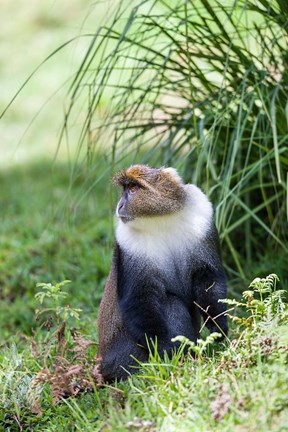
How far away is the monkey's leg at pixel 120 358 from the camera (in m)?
3.70

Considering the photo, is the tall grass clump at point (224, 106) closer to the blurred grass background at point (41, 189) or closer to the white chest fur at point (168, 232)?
the blurred grass background at point (41, 189)

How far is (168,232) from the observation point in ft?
12.0

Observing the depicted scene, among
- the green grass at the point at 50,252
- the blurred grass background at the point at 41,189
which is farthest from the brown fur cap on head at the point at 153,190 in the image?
the green grass at the point at 50,252

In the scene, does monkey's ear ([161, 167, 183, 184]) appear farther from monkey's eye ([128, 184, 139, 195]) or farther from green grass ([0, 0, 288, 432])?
green grass ([0, 0, 288, 432])

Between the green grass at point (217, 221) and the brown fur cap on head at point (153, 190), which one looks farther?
the brown fur cap on head at point (153, 190)

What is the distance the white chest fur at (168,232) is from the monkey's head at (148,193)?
0.03 meters

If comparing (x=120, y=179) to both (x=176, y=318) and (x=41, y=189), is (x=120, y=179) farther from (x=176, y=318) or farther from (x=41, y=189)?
(x=41, y=189)

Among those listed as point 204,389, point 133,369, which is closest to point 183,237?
point 133,369

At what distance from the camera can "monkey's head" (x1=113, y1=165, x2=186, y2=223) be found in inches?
142

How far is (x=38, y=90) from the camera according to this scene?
38.8ft

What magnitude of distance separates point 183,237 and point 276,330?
75 centimetres

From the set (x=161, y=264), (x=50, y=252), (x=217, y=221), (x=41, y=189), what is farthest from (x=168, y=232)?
(x=41, y=189)

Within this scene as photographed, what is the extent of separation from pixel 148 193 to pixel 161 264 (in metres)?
0.31

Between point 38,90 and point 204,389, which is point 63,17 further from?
point 204,389
